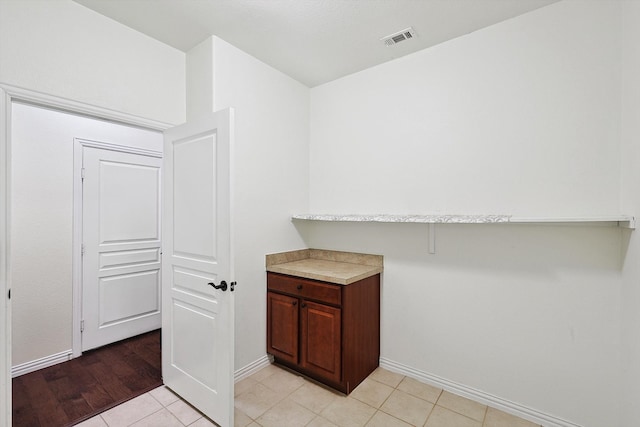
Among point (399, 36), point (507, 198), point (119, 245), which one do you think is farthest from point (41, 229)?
point (507, 198)

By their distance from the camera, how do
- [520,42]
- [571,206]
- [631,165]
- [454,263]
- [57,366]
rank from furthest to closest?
[57,366]
[454,263]
[520,42]
[571,206]
[631,165]

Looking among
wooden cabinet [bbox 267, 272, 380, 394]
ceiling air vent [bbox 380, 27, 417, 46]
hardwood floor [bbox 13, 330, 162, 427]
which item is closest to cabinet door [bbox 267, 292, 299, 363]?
wooden cabinet [bbox 267, 272, 380, 394]

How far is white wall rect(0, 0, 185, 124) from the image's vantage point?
67.3 inches

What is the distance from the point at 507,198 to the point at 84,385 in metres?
3.52

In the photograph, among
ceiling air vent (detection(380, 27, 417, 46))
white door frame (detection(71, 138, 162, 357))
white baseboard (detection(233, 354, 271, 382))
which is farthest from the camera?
white door frame (detection(71, 138, 162, 357))

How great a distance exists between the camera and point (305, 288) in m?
2.41

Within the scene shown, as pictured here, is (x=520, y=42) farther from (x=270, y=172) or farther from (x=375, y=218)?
(x=270, y=172)

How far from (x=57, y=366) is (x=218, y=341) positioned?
1.94 meters

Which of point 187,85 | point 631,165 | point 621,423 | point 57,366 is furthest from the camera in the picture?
point 57,366

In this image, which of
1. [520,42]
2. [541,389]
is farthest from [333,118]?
[541,389]

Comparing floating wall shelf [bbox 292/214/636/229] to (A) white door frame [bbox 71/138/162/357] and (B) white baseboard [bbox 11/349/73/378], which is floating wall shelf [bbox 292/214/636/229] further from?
(B) white baseboard [bbox 11/349/73/378]

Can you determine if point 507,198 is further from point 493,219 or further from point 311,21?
point 311,21

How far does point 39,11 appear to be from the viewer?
1.78 meters

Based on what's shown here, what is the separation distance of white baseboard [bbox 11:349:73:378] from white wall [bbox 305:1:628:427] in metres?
2.87
